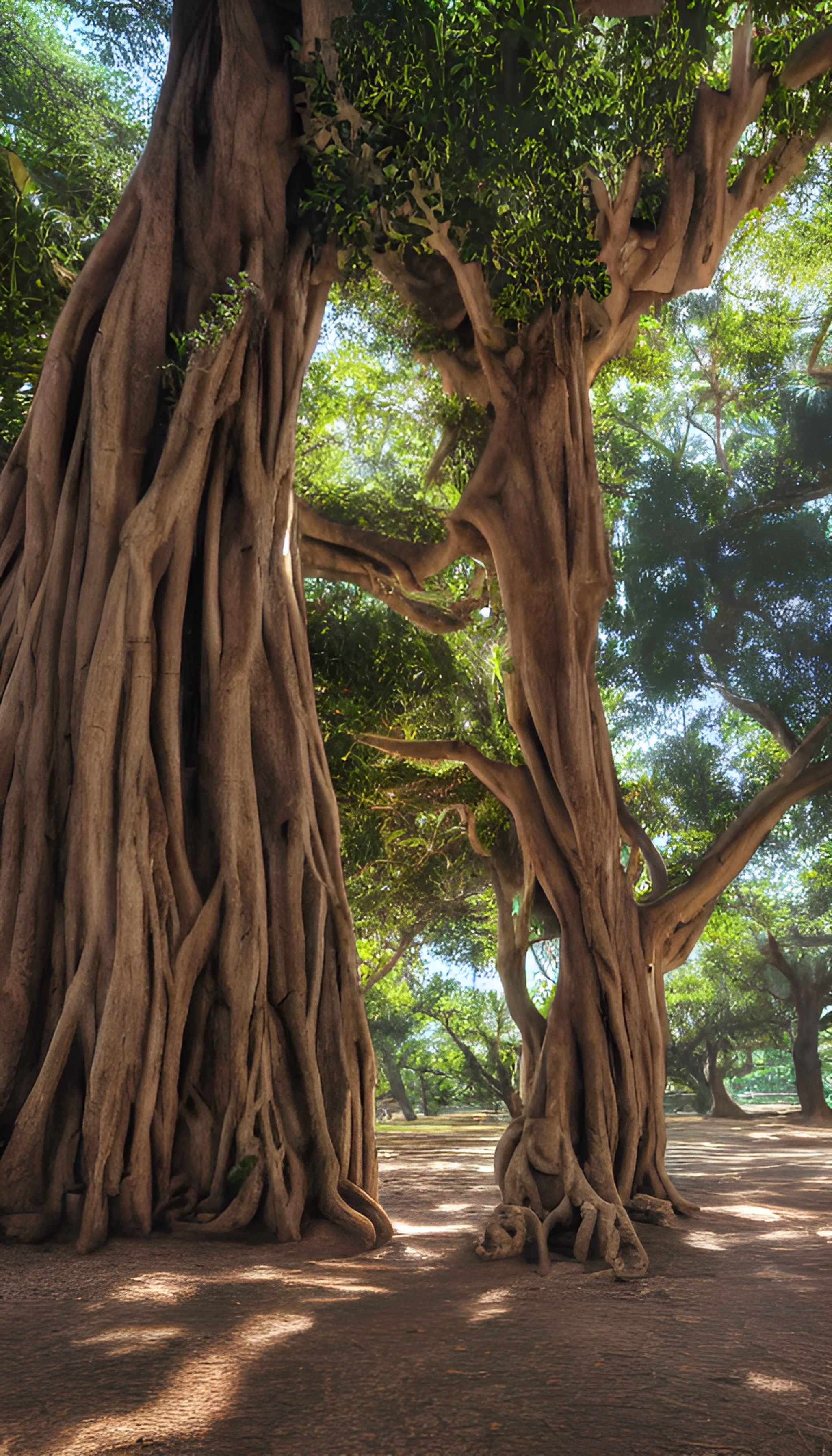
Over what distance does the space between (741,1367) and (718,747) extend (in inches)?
489

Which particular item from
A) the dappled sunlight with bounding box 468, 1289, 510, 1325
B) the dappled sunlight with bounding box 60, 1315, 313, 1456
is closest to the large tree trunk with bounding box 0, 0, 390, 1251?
the dappled sunlight with bounding box 468, 1289, 510, 1325

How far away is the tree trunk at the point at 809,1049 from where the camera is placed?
18.5 m

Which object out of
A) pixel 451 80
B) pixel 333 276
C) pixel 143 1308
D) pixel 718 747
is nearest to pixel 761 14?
pixel 451 80

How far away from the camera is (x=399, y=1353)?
7.04 ft

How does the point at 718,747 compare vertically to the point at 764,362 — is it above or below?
below

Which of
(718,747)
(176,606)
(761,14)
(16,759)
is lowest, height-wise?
(16,759)

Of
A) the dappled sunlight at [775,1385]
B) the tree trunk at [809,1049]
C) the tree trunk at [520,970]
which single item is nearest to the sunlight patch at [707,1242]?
the tree trunk at [520,970]

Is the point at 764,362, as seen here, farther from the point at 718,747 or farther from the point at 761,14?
the point at 761,14

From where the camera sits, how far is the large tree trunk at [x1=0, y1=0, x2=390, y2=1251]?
11.9 feet

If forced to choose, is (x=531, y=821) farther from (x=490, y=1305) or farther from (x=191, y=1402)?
(x=191, y=1402)

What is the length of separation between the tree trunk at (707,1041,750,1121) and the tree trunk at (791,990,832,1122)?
165 centimetres

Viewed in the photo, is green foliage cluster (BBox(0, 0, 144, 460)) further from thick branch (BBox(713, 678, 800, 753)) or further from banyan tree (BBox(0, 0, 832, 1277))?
thick branch (BBox(713, 678, 800, 753))

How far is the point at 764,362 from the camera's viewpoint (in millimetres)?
11984

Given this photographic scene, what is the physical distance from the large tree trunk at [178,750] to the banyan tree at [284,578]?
16mm
